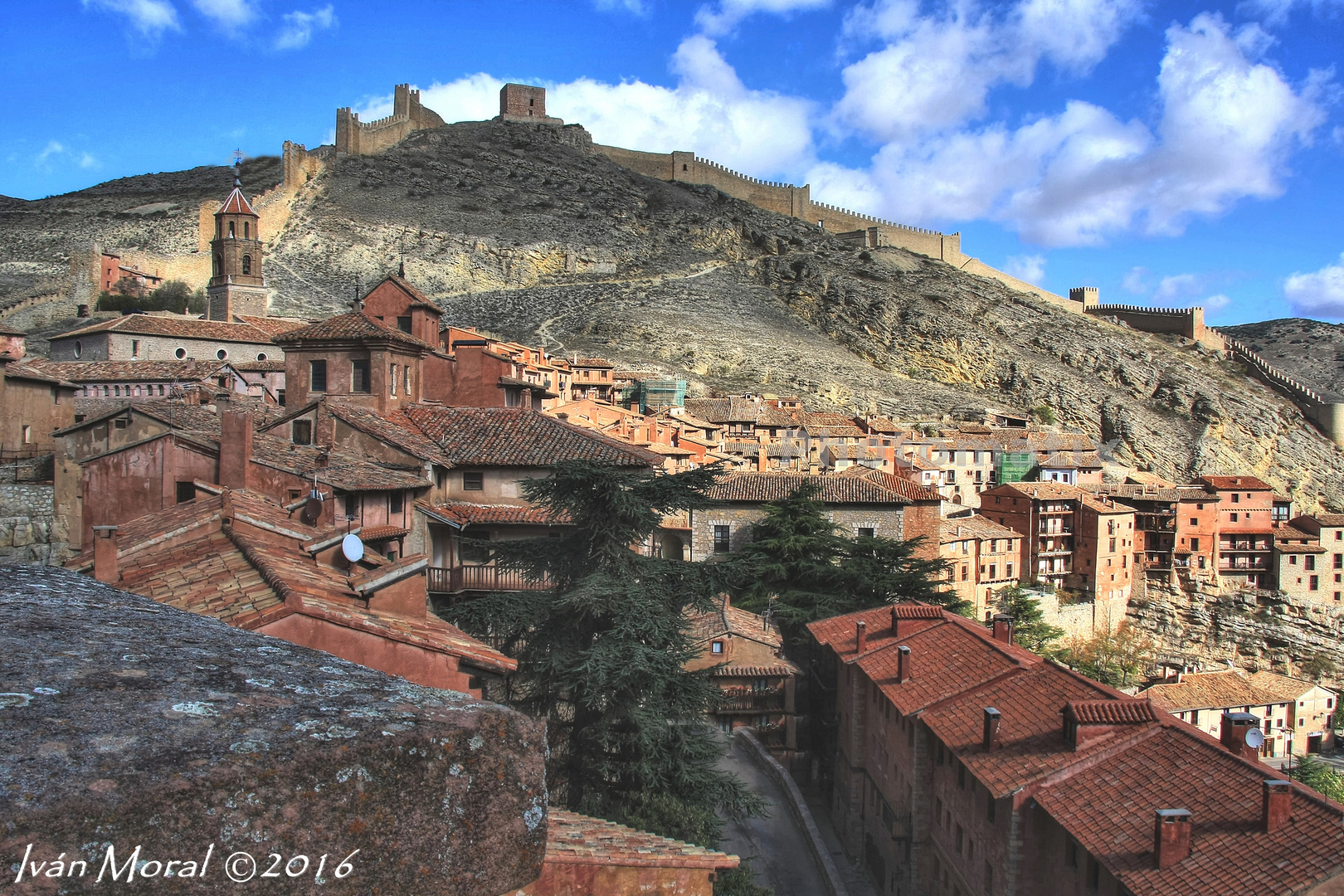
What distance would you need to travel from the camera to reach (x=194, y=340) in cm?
4416

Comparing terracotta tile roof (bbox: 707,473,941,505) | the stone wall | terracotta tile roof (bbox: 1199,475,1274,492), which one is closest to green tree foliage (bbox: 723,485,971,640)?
terracotta tile roof (bbox: 707,473,941,505)

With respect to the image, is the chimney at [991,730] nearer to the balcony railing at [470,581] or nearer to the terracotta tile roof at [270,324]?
the balcony railing at [470,581]

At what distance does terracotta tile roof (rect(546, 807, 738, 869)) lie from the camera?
6.17 meters

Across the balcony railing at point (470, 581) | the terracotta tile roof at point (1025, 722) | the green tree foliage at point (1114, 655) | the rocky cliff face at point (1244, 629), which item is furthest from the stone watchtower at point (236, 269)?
the rocky cliff face at point (1244, 629)

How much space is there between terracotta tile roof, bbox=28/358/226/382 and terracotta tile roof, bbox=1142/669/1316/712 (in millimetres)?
40278

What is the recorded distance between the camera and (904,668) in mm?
18734

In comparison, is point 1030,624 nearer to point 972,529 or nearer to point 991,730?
point 972,529

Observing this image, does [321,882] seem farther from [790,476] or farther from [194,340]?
[194,340]

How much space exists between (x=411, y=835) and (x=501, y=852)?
0.56 ft

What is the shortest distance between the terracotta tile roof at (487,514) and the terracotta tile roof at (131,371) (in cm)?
2259

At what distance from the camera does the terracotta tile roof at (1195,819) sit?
399 inches

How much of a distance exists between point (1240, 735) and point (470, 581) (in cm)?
1442

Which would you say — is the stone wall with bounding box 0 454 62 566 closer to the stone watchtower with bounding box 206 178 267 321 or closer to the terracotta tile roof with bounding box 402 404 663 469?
the terracotta tile roof with bounding box 402 404 663 469

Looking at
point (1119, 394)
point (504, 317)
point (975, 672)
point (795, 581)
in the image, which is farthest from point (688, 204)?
point (975, 672)
